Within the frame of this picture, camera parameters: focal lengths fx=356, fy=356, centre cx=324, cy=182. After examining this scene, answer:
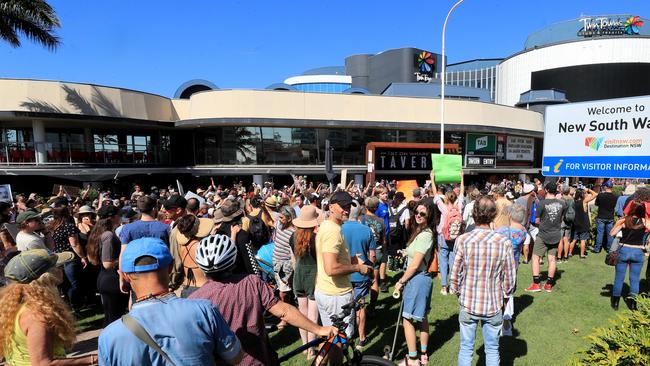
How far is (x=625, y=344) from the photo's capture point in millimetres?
2781

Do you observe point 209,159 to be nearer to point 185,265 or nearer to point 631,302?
point 185,265

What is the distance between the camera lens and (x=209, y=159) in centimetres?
2319

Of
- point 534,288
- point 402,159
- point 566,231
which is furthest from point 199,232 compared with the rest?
point 402,159

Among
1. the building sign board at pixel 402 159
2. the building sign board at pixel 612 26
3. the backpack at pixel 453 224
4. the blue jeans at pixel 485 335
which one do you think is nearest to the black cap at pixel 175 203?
the blue jeans at pixel 485 335

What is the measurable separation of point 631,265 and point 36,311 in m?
7.20

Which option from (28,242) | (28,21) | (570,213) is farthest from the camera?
(28,21)

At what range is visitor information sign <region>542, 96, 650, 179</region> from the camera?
5.10 meters

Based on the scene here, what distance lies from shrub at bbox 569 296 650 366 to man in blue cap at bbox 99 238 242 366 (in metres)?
2.77

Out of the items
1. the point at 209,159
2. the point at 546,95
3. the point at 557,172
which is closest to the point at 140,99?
the point at 209,159

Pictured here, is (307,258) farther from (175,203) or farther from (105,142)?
(105,142)

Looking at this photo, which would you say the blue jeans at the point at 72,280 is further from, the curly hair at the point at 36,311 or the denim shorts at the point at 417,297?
the denim shorts at the point at 417,297

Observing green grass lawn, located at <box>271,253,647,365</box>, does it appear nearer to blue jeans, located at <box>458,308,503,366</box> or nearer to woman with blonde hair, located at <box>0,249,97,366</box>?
blue jeans, located at <box>458,308,503,366</box>

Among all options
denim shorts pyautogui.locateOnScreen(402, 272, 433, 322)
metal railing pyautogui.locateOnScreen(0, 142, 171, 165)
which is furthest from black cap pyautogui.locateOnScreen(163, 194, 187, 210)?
metal railing pyautogui.locateOnScreen(0, 142, 171, 165)

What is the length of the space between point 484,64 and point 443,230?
9145 cm
